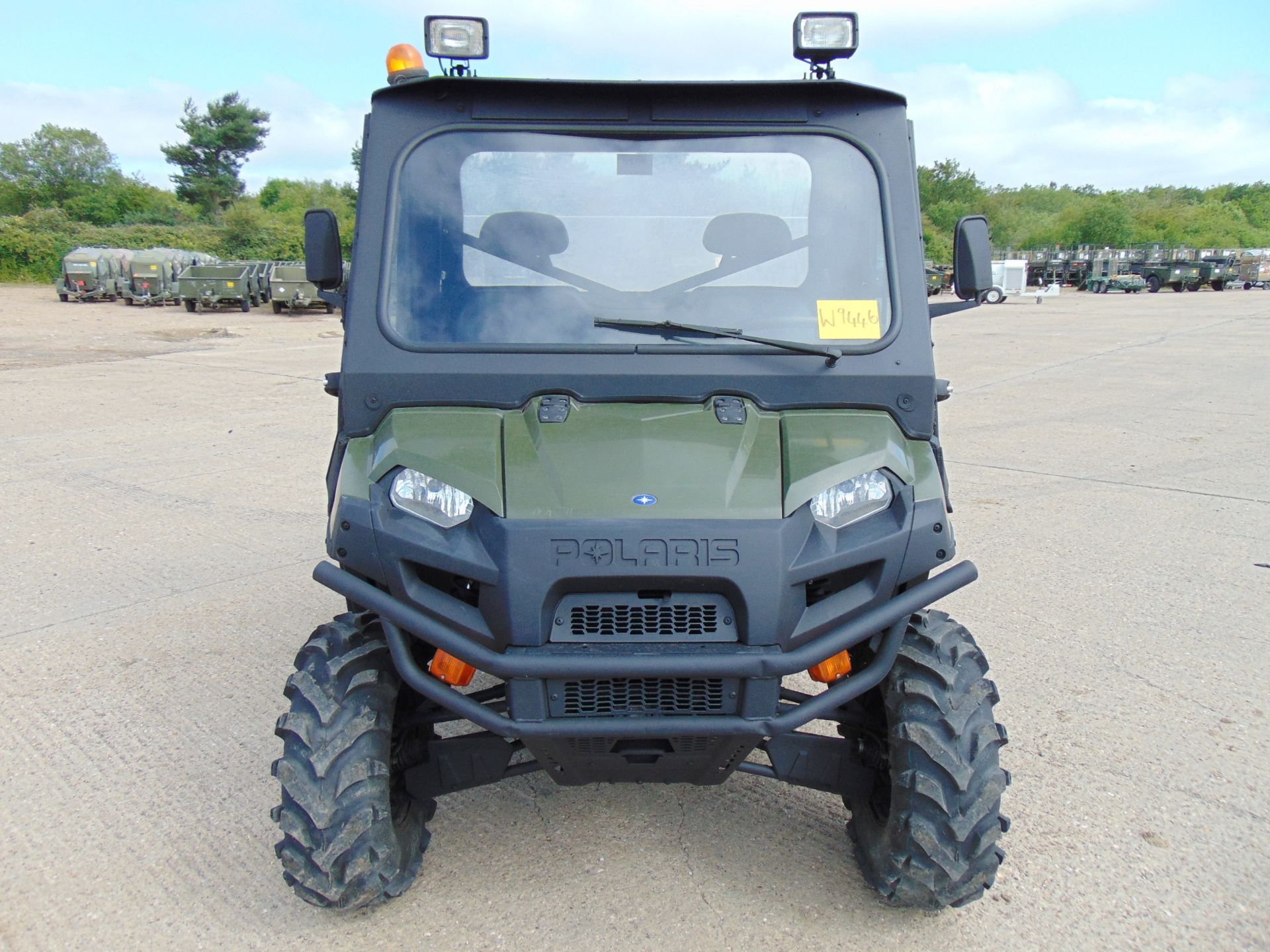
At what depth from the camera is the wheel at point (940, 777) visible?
7.85 ft

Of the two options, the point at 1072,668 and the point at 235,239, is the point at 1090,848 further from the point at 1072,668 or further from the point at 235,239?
the point at 235,239

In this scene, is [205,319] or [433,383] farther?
[205,319]

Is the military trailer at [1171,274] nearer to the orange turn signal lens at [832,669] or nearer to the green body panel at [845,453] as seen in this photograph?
the green body panel at [845,453]

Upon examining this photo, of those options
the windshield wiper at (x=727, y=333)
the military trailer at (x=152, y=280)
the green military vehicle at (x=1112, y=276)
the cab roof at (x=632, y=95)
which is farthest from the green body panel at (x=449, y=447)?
the green military vehicle at (x=1112, y=276)

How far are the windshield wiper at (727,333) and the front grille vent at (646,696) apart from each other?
939 millimetres

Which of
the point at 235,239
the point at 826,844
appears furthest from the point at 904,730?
the point at 235,239

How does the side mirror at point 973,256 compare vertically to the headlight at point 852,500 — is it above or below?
above

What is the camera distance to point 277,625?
15.5 feet

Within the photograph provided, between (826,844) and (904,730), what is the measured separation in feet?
2.38

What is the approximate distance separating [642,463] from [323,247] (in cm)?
120

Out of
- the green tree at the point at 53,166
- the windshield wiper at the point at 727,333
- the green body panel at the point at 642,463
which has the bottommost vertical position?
the green body panel at the point at 642,463

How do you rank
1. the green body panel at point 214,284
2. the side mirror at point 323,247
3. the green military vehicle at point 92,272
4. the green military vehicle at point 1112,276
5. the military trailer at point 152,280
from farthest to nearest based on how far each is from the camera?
the green military vehicle at point 1112,276 → the green military vehicle at point 92,272 → the military trailer at point 152,280 → the green body panel at point 214,284 → the side mirror at point 323,247

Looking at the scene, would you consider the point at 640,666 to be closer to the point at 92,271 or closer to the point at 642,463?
the point at 642,463

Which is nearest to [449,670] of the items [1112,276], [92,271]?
[92,271]
